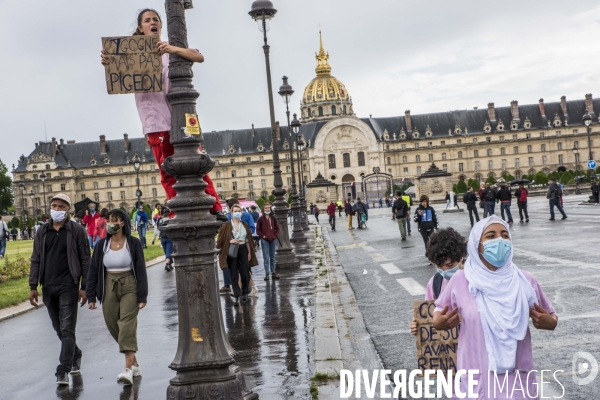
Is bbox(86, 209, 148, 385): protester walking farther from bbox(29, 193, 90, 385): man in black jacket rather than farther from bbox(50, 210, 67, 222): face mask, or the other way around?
bbox(50, 210, 67, 222): face mask

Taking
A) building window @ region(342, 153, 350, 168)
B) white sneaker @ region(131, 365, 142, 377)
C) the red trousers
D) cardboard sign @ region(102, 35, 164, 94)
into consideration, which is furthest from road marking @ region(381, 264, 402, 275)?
building window @ region(342, 153, 350, 168)

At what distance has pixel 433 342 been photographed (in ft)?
15.1

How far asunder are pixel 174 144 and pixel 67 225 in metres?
2.39

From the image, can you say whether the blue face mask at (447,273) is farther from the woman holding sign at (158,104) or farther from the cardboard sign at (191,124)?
the cardboard sign at (191,124)

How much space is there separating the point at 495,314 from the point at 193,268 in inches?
98.5

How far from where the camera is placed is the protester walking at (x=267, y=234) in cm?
1536

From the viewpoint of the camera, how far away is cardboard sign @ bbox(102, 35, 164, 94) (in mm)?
5555

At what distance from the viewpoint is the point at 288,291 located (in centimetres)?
1374

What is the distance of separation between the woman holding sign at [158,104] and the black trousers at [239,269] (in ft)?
20.8

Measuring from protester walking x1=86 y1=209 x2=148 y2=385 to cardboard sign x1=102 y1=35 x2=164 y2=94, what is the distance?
2082mm

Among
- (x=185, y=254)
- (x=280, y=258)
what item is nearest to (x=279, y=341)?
(x=185, y=254)

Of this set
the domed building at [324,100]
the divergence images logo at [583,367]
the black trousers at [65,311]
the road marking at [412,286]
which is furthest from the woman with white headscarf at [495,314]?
the domed building at [324,100]

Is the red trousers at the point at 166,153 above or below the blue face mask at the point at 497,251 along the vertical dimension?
above

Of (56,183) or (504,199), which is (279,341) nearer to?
(504,199)
